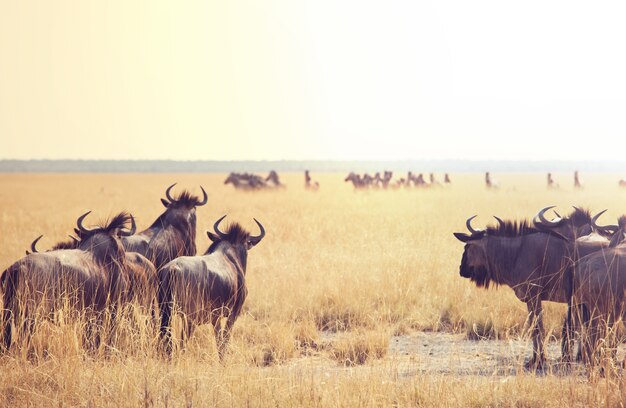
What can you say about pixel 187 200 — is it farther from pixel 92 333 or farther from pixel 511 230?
pixel 511 230

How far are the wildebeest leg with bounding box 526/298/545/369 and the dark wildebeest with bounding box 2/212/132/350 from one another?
12.7 ft

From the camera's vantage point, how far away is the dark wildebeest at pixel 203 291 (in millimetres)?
6777

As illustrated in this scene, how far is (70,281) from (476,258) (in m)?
3.92

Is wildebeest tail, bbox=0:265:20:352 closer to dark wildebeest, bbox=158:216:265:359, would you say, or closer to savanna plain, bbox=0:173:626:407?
savanna plain, bbox=0:173:626:407

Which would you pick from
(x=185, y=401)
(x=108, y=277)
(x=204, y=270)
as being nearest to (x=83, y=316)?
(x=108, y=277)

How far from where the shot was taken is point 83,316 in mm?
6930

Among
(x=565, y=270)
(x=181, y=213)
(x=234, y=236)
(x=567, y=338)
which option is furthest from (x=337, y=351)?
(x=181, y=213)

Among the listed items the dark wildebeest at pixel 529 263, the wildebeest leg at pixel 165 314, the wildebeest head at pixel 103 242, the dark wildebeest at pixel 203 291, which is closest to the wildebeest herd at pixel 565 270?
the dark wildebeest at pixel 529 263

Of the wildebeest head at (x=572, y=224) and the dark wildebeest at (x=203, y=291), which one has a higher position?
the wildebeest head at (x=572, y=224)

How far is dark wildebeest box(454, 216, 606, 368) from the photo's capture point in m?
7.30

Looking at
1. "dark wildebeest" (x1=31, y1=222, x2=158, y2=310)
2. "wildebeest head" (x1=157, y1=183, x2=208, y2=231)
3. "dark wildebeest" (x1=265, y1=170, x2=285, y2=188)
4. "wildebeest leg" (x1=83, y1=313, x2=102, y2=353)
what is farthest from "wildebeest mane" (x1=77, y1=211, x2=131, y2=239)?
"dark wildebeest" (x1=265, y1=170, x2=285, y2=188)

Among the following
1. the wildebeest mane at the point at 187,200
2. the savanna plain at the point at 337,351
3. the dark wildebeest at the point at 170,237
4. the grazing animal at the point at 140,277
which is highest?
the wildebeest mane at the point at 187,200

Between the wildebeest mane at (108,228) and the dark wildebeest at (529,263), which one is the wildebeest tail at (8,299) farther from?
the dark wildebeest at (529,263)

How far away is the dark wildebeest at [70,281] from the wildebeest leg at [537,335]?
12.7 ft
